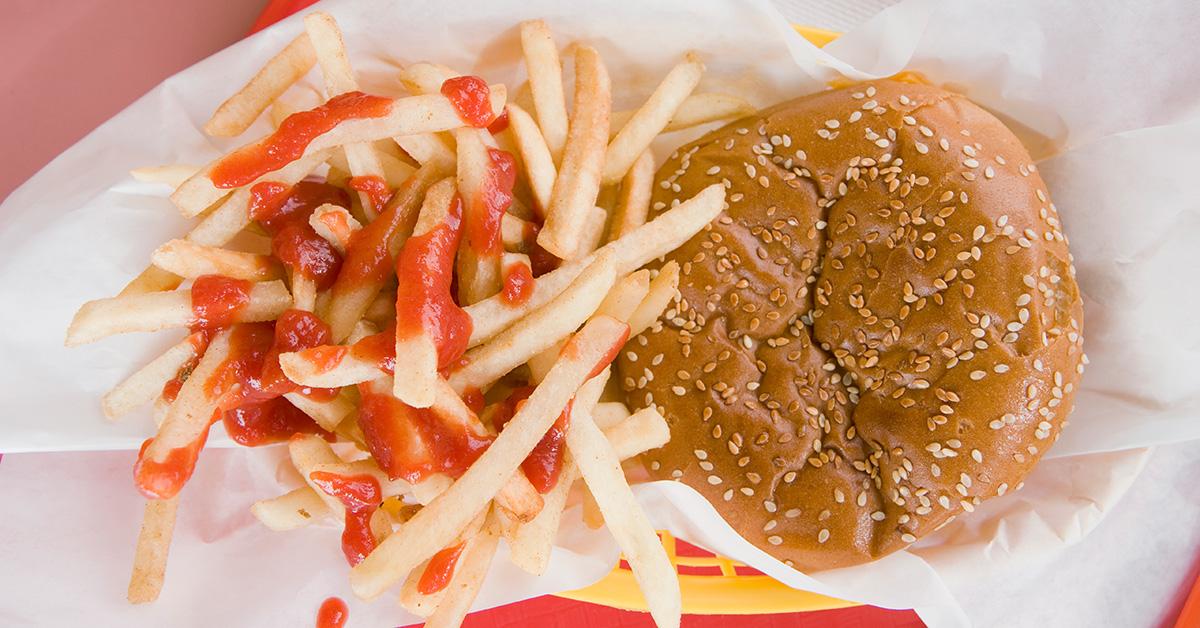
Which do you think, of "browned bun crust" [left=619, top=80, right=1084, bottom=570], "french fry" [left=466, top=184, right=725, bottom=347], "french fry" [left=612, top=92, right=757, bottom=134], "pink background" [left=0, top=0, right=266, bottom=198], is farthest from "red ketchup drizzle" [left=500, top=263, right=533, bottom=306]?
"pink background" [left=0, top=0, right=266, bottom=198]

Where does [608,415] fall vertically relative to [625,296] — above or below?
below

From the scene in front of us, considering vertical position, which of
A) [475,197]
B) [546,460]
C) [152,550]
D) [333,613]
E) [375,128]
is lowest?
[333,613]

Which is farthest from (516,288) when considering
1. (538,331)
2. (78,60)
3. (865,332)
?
(78,60)

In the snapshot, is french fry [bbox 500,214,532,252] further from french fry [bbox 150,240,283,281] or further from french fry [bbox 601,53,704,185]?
french fry [bbox 150,240,283,281]

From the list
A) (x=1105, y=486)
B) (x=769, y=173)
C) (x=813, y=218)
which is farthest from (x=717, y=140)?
(x=1105, y=486)

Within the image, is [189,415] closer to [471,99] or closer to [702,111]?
[471,99]

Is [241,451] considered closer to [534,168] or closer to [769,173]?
[534,168]

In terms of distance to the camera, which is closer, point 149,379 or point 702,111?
point 149,379
